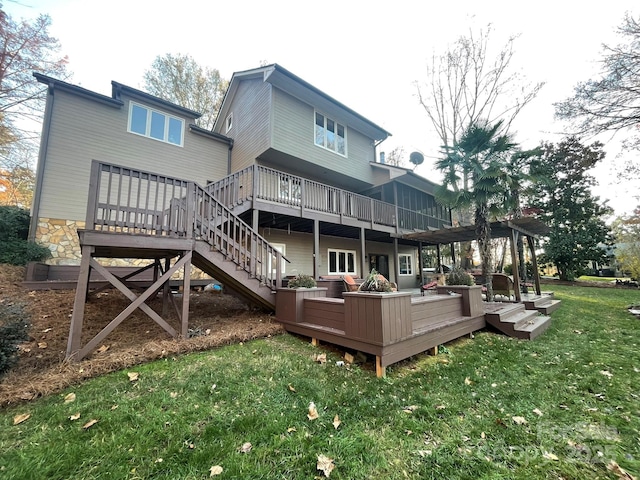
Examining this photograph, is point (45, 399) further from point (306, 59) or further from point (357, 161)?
point (306, 59)

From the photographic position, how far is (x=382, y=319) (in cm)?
368

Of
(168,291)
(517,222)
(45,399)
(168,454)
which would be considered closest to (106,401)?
(45,399)

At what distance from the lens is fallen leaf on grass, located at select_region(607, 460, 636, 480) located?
1.95 meters

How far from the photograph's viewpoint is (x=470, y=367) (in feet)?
13.6

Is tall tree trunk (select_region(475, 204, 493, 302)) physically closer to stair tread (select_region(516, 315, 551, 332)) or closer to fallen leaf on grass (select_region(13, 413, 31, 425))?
stair tread (select_region(516, 315, 551, 332))

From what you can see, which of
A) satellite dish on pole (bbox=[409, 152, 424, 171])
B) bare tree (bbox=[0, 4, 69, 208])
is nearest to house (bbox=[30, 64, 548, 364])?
satellite dish on pole (bbox=[409, 152, 424, 171])

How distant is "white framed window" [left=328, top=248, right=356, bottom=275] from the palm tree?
592cm

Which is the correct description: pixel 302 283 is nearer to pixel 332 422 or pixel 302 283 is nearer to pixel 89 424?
pixel 332 422

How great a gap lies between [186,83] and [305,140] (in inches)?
524

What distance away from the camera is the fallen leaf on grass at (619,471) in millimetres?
1946

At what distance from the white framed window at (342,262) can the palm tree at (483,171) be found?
5.92 meters

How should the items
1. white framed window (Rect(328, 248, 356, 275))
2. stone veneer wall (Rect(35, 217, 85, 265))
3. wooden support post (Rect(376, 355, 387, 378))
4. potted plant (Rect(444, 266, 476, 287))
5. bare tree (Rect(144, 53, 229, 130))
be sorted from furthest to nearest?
bare tree (Rect(144, 53, 229, 130)), white framed window (Rect(328, 248, 356, 275)), stone veneer wall (Rect(35, 217, 85, 265)), potted plant (Rect(444, 266, 476, 287)), wooden support post (Rect(376, 355, 387, 378))

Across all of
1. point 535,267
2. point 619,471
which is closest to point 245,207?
point 619,471

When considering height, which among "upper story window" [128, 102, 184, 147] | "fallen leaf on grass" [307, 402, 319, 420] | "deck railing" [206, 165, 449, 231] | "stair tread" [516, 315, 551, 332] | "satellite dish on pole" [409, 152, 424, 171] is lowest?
"fallen leaf on grass" [307, 402, 319, 420]
